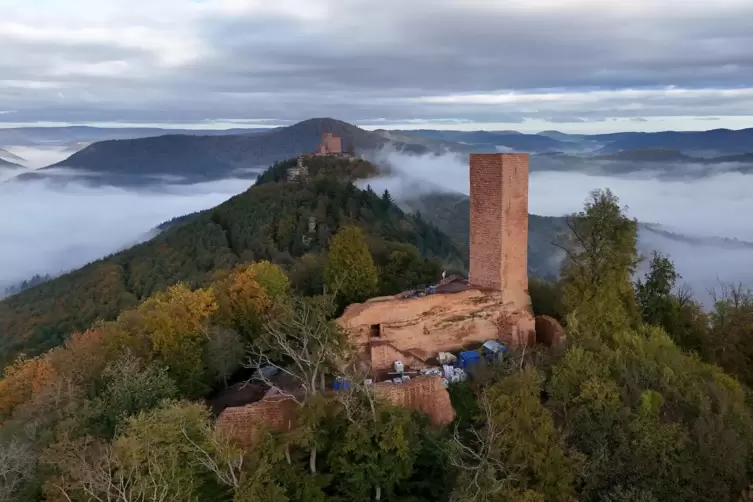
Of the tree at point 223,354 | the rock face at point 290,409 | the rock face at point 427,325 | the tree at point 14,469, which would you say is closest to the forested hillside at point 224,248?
the tree at point 223,354

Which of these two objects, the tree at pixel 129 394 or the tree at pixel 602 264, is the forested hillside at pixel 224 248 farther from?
the tree at pixel 129 394

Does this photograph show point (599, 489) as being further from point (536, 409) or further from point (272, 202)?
point (272, 202)

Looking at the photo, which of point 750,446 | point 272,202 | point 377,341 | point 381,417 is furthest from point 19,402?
point 272,202

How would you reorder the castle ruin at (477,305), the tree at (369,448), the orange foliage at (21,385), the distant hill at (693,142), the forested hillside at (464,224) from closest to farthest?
the tree at (369,448) < the castle ruin at (477,305) < the orange foliage at (21,385) < the forested hillside at (464,224) < the distant hill at (693,142)

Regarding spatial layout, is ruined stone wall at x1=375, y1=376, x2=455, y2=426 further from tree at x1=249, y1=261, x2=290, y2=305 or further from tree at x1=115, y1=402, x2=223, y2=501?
tree at x1=249, y1=261, x2=290, y2=305

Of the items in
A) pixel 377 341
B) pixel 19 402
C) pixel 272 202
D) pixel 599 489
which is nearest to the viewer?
pixel 599 489

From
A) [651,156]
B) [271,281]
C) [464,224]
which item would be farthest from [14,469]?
[651,156]
